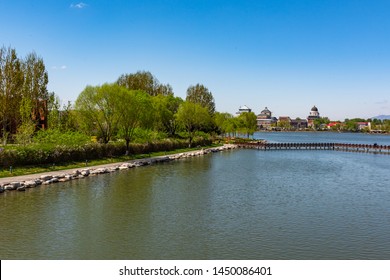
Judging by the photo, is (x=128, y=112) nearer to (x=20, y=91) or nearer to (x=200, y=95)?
(x=20, y=91)

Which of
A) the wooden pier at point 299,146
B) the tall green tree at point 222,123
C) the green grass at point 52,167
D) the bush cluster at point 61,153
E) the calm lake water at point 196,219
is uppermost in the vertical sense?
the tall green tree at point 222,123

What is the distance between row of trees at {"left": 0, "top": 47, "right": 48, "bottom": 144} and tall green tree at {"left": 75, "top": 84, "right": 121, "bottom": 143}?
7.95 m

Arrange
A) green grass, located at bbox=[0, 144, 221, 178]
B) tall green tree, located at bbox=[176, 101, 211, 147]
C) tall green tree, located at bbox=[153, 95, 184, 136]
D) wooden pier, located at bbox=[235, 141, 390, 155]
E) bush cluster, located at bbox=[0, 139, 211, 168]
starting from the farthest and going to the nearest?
1. wooden pier, located at bbox=[235, 141, 390, 155]
2. tall green tree, located at bbox=[176, 101, 211, 147]
3. tall green tree, located at bbox=[153, 95, 184, 136]
4. bush cluster, located at bbox=[0, 139, 211, 168]
5. green grass, located at bbox=[0, 144, 221, 178]

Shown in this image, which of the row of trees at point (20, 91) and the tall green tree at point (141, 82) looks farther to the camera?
the tall green tree at point (141, 82)

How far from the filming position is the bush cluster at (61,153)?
4276cm

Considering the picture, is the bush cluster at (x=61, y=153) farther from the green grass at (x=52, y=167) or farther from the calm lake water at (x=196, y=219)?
the calm lake water at (x=196, y=219)

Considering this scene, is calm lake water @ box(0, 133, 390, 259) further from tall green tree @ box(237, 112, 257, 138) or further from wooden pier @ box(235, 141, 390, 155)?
tall green tree @ box(237, 112, 257, 138)

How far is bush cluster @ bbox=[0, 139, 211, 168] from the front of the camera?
42.8 meters

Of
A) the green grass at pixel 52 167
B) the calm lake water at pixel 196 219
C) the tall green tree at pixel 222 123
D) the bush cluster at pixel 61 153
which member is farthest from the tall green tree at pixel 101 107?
the tall green tree at pixel 222 123

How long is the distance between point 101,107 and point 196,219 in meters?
40.2

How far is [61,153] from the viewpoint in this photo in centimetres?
4900

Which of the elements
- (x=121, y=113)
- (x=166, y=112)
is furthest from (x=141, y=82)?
(x=121, y=113)

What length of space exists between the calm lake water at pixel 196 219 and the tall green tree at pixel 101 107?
20.3 meters

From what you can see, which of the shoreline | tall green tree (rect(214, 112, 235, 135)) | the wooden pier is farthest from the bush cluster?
tall green tree (rect(214, 112, 235, 135))
